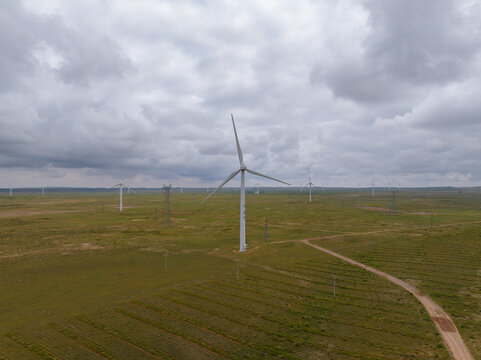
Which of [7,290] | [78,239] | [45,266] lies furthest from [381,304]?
[78,239]

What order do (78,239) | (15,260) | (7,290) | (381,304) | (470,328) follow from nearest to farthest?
A: (470,328), (381,304), (7,290), (15,260), (78,239)

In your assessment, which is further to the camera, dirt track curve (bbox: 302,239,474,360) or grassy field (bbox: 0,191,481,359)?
grassy field (bbox: 0,191,481,359)

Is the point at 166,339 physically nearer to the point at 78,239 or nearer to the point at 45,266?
the point at 45,266

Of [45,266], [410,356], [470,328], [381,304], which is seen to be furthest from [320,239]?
[45,266]

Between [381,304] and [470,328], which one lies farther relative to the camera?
[381,304]

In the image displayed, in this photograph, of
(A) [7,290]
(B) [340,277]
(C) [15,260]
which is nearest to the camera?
(A) [7,290]

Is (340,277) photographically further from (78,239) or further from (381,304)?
(78,239)

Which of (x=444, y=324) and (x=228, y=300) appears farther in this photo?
(x=228, y=300)

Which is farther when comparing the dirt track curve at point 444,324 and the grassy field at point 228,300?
the grassy field at point 228,300

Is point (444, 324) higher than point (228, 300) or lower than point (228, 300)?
higher
